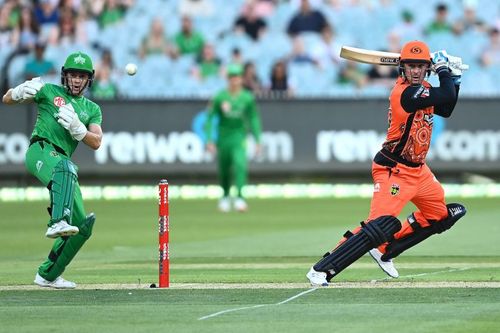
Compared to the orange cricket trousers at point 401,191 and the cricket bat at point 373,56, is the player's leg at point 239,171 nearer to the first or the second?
the cricket bat at point 373,56

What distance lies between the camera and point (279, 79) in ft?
72.3

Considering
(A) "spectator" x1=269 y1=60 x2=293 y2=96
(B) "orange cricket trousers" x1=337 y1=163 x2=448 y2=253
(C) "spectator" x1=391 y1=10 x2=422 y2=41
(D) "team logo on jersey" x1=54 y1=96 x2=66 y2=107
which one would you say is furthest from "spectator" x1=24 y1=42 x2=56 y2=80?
(B) "orange cricket trousers" x1=337 y1=163 x2=448 y2=253

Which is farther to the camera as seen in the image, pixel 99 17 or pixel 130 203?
pixel 99 17

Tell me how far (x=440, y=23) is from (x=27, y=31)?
7.56 metres

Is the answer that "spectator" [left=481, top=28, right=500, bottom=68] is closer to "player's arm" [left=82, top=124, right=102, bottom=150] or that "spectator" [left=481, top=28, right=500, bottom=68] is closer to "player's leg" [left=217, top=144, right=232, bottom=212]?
"player's leg" [left=217, top=144, right=232, bottom=212]

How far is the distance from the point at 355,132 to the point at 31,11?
21.7 ft

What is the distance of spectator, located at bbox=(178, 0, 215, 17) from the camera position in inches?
923

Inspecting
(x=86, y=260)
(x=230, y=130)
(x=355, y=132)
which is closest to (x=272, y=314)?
(x=86, y=260)

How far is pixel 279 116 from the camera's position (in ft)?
70.4

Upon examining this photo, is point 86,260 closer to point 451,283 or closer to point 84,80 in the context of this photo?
point 84,80

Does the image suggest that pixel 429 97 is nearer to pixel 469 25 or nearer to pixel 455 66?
pixel 455 66

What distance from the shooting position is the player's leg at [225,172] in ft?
60.5

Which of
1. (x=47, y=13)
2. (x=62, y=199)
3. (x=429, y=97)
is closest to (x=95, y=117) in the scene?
(x=62, y=199)

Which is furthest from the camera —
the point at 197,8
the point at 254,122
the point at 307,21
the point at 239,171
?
the point at 197,8
